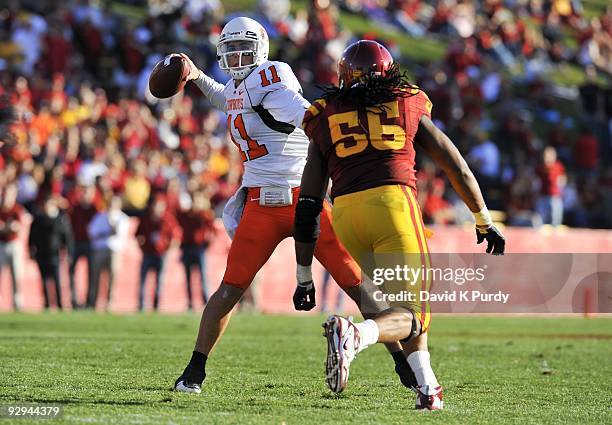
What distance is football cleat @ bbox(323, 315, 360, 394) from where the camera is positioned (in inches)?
199

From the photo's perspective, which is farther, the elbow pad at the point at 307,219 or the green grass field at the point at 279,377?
the elbow pad at the point at 307,219

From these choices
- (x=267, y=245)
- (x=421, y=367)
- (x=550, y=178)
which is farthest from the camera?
(x=550, y=178)

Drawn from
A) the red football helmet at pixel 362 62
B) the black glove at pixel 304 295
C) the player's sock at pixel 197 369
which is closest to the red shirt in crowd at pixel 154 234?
the player's sock at pixel 197 369

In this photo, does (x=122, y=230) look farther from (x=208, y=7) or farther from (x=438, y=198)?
(x=208, y=7)

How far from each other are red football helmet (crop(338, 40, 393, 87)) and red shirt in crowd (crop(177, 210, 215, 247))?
9.81m

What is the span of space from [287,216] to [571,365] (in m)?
3.12

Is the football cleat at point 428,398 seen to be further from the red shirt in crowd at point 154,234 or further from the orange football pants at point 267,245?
the red shirt in crowd at point 154,234

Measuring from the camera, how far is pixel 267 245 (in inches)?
252

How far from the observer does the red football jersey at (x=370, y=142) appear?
550cm

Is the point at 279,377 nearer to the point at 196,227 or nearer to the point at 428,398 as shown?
the point at 428,398

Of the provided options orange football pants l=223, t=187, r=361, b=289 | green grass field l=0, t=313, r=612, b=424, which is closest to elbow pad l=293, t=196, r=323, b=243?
orange football pants l=223, t=187, r=361, b=289

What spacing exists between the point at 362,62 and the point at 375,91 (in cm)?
20

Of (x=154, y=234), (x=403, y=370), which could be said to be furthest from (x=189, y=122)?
(x=403, y=370)

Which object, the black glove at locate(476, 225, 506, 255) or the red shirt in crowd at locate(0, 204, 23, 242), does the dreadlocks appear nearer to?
the black glove at locate(476, 225, 506, 255)
